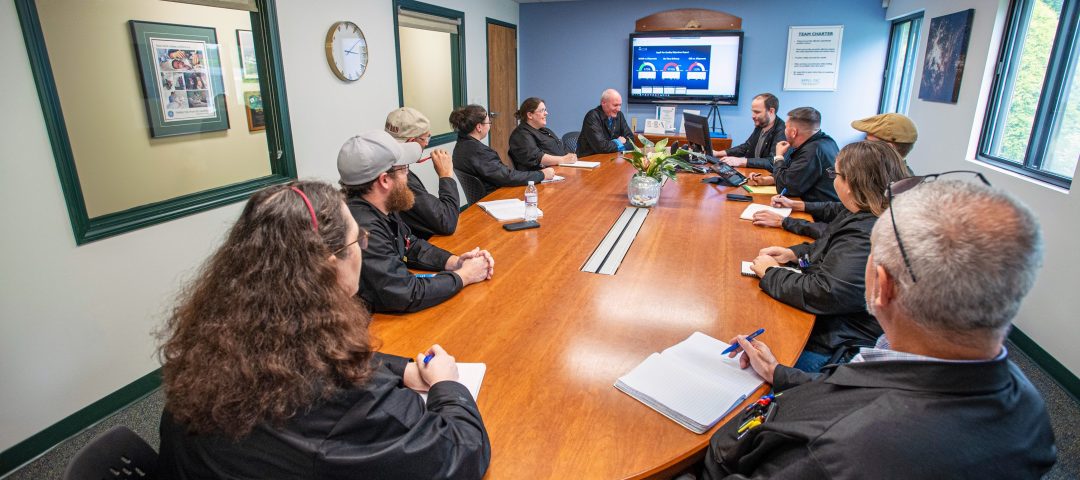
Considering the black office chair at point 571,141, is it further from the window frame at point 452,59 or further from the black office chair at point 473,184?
the black office chair at point 473,184

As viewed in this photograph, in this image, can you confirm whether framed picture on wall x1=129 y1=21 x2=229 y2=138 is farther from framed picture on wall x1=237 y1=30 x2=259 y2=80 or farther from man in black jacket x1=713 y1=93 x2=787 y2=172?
man in black jacket x1=713 y1=93 x2=787 y2=172

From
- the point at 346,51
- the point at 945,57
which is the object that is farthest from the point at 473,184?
the point at 945,57

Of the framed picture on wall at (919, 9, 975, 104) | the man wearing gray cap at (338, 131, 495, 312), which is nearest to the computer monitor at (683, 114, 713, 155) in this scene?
the framed picture on wall at (919, 9, 975, 104)

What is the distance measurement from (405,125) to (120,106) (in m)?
1.31

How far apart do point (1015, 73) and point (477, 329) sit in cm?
399

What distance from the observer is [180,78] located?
2.89m

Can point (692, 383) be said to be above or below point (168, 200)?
below

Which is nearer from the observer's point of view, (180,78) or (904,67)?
(180,78)

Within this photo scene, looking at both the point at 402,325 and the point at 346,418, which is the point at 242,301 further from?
the point at 402,325

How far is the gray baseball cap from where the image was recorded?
188cm

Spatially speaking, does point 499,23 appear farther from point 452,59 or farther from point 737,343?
point 737,343

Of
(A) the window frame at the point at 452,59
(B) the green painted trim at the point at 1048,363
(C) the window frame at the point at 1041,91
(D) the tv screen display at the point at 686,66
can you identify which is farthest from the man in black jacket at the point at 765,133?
(A) the window frame at the point at 452,59

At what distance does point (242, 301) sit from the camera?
900 mm

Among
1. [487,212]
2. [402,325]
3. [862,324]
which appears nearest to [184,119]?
[487,212]
